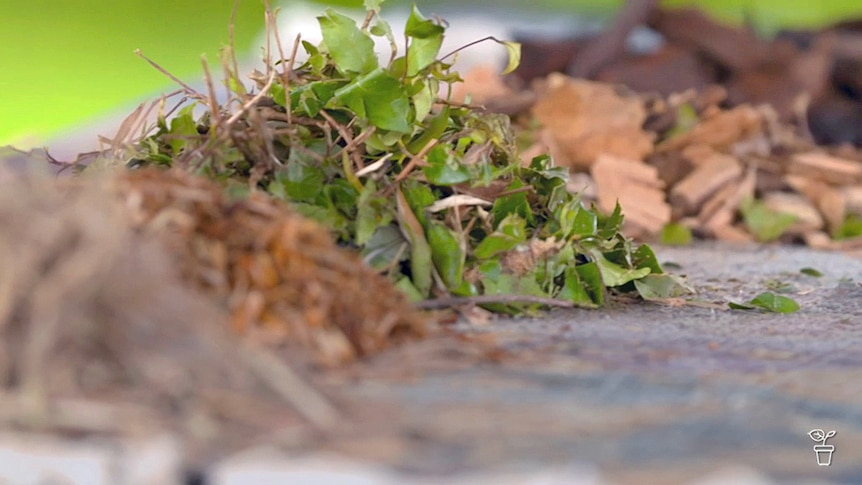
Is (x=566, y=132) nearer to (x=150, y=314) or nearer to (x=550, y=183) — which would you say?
(x=550, y=183)

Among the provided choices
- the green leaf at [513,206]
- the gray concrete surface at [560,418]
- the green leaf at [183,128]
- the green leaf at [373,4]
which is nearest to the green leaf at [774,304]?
the gray concrete surface at [560,418]

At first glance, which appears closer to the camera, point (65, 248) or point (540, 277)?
point (65, 248)

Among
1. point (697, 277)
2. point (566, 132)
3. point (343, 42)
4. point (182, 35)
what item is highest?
point (182, 35)

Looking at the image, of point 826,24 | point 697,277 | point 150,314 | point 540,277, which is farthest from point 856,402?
point 826,24

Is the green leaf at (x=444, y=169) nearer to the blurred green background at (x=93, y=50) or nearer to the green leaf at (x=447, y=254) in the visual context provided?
the green leaf at (x=447, y=254)

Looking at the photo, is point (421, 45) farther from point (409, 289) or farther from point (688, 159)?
point (688, 159)

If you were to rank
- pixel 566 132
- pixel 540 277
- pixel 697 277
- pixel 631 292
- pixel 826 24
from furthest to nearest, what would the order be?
1. pixel 826 24
2. pixel 566 132
3. pixel 697 277
4. pixel 631 292
5. pixel 540 277
